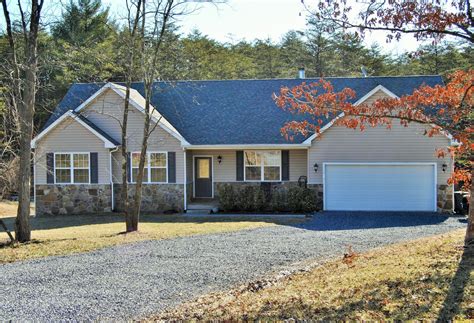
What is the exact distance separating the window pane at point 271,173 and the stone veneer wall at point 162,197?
3610 millimetres

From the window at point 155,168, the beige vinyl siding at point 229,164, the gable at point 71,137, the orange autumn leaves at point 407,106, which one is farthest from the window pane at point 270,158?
the orange autumn leaves at point 407,106

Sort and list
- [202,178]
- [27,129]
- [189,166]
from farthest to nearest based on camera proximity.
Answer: [202,178]
[189,166]
[27,129]

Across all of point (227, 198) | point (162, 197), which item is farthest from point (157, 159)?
point (227, 198)

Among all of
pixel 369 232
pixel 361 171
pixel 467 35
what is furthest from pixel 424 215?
pixel 467 35

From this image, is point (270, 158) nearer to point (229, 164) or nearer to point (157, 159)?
point (229, 164)

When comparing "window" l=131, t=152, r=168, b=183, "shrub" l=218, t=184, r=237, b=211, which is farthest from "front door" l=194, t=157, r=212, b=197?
"shrub" l=218, t=184, r=237, b=211

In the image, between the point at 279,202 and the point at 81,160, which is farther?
the point at 81,160

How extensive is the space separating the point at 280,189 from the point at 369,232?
22.5ft

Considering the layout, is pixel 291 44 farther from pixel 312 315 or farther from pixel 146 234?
pixel 312 315

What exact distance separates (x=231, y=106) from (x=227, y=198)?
512 cm

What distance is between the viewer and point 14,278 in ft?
31.2

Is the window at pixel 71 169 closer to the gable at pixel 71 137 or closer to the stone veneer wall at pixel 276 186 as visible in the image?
the gable at pixel 71 137

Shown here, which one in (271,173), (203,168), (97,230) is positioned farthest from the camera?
(203,168)

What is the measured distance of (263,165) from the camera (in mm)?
21547
